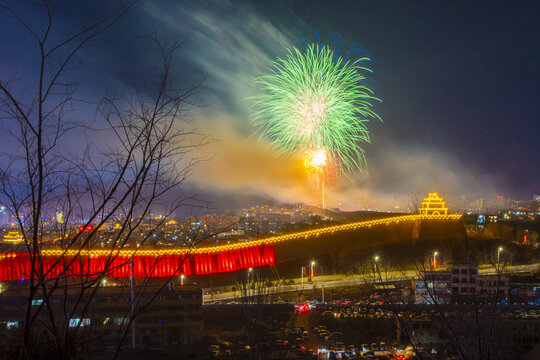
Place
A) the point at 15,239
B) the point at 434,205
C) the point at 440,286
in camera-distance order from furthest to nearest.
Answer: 1. the point at 434,205
2. the point at 440,286
3. the point at 15,239

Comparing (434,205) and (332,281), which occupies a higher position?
(434,205)

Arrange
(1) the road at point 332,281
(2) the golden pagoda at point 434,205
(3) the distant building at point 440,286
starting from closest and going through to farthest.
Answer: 1. (3) the distant building at point 440,286
2. (1) the road at point 332,281
3. (2) the golden pagoda at point 434,205

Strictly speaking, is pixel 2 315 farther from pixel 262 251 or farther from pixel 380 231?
pixel 380 231

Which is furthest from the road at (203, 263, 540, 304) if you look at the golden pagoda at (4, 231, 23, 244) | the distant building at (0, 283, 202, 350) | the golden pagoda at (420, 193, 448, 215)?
the golden pagoda at (4, 231, 23, 244)

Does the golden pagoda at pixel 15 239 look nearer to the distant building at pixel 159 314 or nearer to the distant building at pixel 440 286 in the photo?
the distant building at pixel 159 314

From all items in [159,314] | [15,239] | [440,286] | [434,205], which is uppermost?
[434,205]

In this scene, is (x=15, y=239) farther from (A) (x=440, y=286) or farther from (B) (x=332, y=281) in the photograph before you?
(B) (x=332, y=281)

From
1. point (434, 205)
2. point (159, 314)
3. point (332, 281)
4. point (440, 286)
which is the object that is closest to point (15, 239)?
point (159, 314)

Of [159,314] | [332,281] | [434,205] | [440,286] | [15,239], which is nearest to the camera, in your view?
[15,239]

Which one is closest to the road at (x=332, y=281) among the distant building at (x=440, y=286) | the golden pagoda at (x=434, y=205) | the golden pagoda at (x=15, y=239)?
the distant building at (x=440, y=286)
